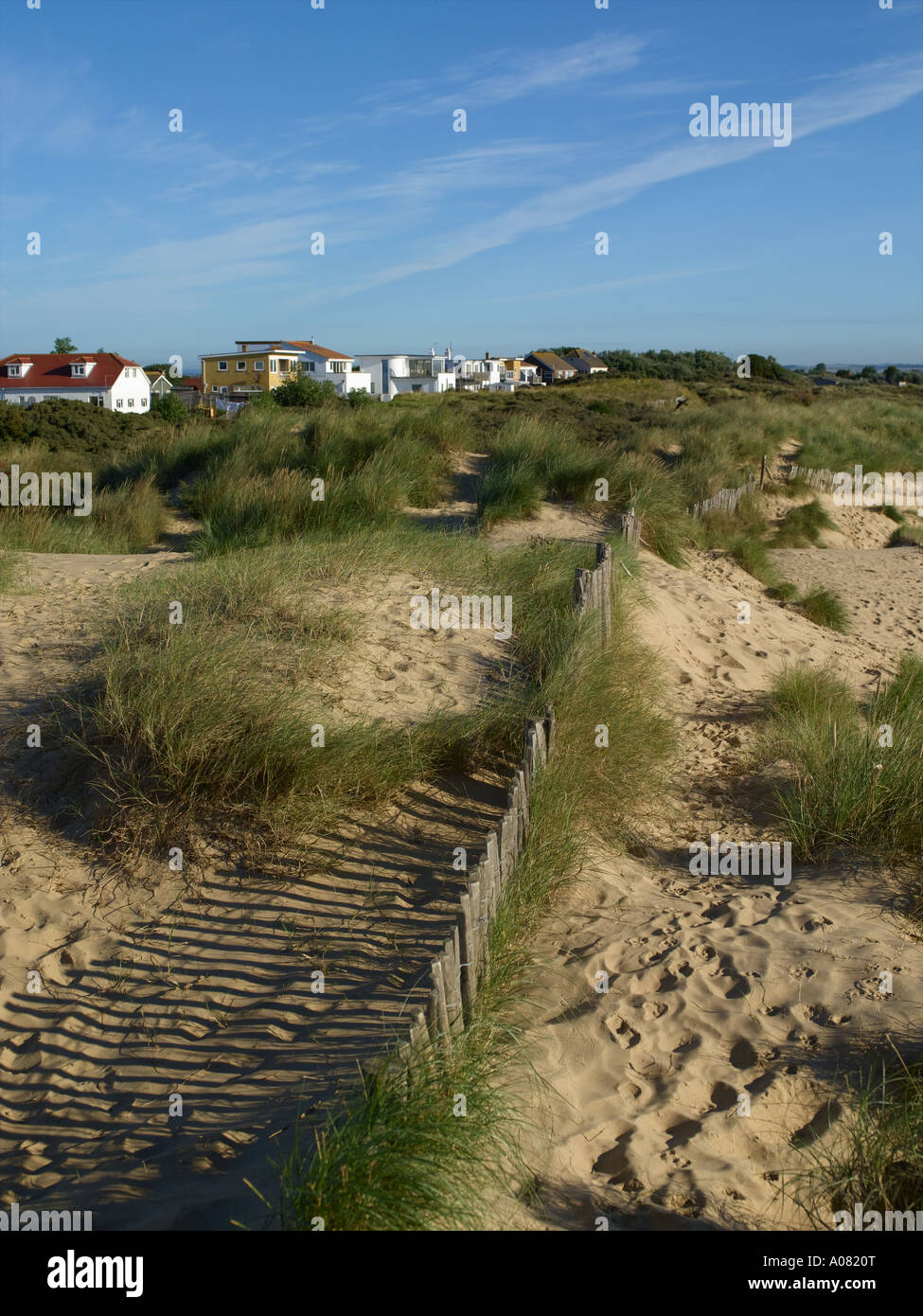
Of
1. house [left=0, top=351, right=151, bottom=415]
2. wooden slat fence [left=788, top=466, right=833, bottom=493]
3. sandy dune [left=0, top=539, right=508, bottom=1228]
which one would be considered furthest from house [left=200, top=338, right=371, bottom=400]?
sandy dune [left=0, top=539, right=508, bottom=1228]

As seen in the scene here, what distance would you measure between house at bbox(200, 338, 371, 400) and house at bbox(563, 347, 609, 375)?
644 inches

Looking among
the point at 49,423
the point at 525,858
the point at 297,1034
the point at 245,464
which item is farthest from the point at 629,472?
the point at 49,423

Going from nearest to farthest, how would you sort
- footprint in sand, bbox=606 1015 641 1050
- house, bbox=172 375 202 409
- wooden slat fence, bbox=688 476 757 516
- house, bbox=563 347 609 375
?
footprint in sand, bbox=606 1015 641 1050
wooden slat fence, bbox=688 476 757 516
house, bbox=172 375 202 409
house, bbox=563 347 609 375

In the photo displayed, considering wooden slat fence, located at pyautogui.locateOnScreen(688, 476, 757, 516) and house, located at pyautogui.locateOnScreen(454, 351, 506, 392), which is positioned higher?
house, located at pyautogui.locateOnScreen(454, 351, 506, 392)

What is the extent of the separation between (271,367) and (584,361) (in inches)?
979

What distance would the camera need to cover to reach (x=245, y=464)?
37.7 ft

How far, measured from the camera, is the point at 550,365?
72.2m

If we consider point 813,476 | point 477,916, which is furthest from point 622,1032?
point 813,476

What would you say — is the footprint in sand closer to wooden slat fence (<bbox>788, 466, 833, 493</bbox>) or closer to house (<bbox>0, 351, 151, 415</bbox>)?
wooden slat fence (<bbox>788, 466, 833, 493</bbox>)

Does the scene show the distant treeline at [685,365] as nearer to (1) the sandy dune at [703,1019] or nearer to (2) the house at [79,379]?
(2) the house at [79,379]

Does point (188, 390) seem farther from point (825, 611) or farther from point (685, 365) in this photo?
point (825, 611)

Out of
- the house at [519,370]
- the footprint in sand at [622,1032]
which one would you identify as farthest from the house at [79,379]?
the footprint in sand at [622,1032]

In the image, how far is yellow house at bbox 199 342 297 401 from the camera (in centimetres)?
5922

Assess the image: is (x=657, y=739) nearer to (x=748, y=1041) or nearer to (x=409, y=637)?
(x=409, y=637)
